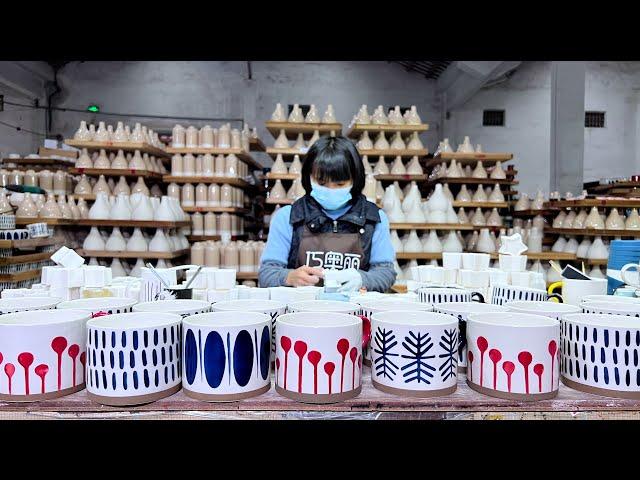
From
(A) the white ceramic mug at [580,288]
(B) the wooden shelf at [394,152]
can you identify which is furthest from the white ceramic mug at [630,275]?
(B) the wooden shelf at [394,152]

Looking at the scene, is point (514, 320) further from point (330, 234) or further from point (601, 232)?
point (601, 232)

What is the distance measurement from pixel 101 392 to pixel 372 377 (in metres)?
0.47

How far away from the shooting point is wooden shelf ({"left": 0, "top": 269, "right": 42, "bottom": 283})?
9.82ft

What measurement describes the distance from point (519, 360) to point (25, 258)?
10.9 feet

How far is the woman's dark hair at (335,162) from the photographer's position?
203cm

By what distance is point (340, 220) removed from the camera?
224 centimetres

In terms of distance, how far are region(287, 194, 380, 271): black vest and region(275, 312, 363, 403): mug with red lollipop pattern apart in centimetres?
141

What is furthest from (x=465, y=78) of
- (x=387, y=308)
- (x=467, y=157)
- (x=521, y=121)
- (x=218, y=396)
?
(x=218, y=396)

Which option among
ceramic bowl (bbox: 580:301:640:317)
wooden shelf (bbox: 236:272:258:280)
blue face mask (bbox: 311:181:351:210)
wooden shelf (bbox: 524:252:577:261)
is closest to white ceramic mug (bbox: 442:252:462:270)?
blue face mask (bbox: 311:181:351:210)

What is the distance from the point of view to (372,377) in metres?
0.89

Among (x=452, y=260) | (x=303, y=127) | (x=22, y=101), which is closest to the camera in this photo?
(x=452, y=260)

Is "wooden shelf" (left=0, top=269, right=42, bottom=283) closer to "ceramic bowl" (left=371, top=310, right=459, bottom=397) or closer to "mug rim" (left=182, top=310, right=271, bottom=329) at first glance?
"mug rim" (left=182, top=310, right=271, bottom=329)
